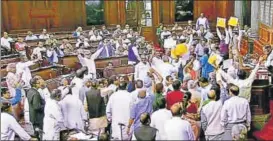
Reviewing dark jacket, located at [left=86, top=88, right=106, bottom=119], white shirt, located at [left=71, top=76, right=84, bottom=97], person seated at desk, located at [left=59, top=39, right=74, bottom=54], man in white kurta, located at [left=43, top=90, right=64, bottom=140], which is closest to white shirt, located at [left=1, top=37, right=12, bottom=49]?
person seated at desk, located at [left=59, top=39, right=74, bottom=54]

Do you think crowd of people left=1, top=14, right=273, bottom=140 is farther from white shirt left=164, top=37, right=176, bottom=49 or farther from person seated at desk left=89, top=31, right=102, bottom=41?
person seated at desk left=89, top=31, right=102, bottom=41

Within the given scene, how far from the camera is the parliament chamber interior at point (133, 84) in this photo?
7.21m

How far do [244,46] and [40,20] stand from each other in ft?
31.4

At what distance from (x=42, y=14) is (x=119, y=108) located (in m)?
14.6

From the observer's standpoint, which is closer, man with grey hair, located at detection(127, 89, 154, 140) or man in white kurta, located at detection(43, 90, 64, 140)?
man in white kurta, located at detection(43, 90, 64, 140)

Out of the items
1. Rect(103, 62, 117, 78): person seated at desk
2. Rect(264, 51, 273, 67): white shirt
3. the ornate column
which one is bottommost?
Rect(103, 62, 117, 78): person seated at desk

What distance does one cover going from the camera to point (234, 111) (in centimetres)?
737

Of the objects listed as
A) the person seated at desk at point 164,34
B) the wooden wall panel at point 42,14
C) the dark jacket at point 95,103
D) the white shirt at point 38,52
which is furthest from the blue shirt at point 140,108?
the wooden wall panel at point 42,14

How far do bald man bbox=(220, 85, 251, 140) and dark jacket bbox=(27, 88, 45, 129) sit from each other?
10.1 ft

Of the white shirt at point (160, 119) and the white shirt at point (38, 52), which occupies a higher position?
the white shirt at point (38, 52)

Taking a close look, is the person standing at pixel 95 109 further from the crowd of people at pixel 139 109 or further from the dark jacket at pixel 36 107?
the dark jacket at pixel 36 107

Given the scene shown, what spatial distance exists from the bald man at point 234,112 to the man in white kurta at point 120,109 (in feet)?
5.58

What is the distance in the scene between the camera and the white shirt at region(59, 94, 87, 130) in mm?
7688

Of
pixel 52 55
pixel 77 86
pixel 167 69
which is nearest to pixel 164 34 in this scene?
pixel 52 55
